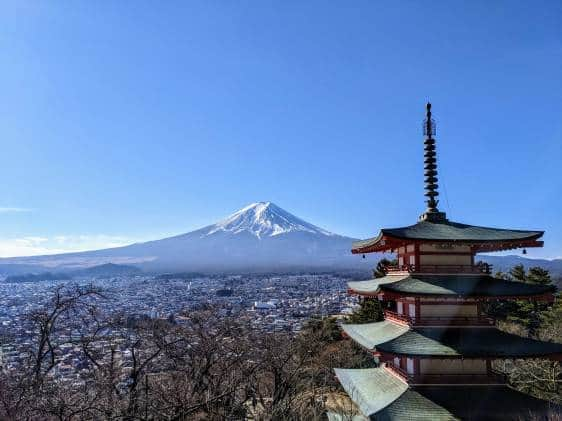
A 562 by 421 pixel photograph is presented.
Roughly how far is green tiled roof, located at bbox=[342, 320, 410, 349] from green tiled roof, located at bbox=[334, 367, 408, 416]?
0.90 metres

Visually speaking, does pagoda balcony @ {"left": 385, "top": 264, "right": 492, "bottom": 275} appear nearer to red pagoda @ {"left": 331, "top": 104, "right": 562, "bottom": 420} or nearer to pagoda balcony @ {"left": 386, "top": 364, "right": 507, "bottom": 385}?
red pagoda @ {"left": 331, "top": 104, "right": 562, "bottom": 420}

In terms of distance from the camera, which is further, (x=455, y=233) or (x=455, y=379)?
(x=455, y=233)

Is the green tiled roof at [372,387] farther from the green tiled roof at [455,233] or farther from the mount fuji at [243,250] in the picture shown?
the mount fuji at [243,250]

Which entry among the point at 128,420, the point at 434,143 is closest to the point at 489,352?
the point at 434,143

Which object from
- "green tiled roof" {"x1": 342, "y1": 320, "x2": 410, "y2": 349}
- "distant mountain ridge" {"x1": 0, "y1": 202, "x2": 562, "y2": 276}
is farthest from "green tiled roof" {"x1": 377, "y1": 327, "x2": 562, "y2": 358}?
"distant mountain ridge" {"x1": 0, "y1": 202, "x2": 562, "y2": 276}

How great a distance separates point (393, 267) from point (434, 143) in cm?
307

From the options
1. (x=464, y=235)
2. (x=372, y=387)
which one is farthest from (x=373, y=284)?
(x=464, y=235)

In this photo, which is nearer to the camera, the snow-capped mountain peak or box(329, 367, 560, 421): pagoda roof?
box(329, 367, 560, 421): pagoda roof

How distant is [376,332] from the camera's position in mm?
11000

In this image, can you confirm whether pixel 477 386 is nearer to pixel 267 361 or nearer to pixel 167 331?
pixel 267 361

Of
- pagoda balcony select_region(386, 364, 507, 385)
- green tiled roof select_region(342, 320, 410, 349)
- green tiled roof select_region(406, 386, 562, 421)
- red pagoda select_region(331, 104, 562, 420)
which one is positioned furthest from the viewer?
green tiled roof select_region(342, 320, 410, 349)

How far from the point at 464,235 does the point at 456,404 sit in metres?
3.28

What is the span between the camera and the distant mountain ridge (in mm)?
96000

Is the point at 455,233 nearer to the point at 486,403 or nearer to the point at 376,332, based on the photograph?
the point at 376,332
